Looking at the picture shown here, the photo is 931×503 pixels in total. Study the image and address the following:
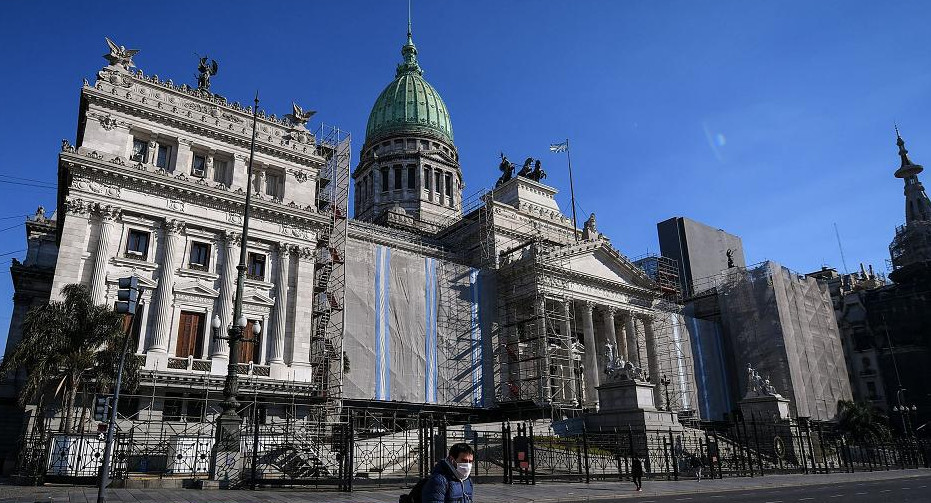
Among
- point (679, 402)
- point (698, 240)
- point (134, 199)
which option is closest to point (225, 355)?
point (134, 199)

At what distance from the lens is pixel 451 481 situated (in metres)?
6.89

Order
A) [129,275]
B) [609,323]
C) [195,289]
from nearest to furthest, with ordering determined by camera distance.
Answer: [129,275] → [195,289] → [609,323]

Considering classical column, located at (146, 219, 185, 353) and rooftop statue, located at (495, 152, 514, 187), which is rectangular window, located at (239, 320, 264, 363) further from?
rooftop statue, located at (495, 152, 514, 187)

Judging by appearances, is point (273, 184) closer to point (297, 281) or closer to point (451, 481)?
point (297, 281)

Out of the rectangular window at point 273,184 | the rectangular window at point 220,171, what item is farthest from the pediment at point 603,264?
the rectangular window at point 220,171

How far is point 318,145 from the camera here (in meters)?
45.8

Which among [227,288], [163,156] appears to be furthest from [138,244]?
[163,156]

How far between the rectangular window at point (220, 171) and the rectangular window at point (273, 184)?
2.44m

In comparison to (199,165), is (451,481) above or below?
below

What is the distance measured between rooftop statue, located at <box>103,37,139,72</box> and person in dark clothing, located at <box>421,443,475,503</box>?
38.1 metres

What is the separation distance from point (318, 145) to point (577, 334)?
27847 mm

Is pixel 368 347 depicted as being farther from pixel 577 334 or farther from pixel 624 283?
pixel 624 283

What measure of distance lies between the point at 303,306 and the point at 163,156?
12.1 m

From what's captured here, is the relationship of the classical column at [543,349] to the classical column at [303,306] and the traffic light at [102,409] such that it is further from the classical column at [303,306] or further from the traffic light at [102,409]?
the traffic light at [102,409]
